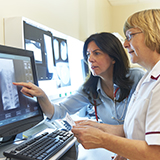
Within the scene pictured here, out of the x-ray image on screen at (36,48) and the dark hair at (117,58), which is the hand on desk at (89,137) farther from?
the x-ray image on screen at (36,48)

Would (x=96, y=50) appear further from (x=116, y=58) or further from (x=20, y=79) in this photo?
(x=20, y=79)

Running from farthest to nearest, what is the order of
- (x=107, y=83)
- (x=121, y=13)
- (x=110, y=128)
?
(x=121, y=13) < (x=107, y=83) < (x=110, y=128)

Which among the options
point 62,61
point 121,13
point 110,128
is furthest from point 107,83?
point 121,13

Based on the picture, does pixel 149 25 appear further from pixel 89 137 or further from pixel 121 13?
pixel 121 13

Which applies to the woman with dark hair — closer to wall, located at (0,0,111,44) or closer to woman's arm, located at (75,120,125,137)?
woman's arm, located at (75,120,125,137)

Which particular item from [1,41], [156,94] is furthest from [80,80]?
[156,94]

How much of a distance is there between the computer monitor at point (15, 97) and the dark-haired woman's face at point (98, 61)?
21.8 inches

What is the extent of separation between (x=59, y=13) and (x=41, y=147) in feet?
5.12

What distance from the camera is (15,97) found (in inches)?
37.8

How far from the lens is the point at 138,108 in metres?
0.97

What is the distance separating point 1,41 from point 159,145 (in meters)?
1.11

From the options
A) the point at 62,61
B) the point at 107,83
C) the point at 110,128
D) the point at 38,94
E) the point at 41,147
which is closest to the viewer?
the point at 41,147

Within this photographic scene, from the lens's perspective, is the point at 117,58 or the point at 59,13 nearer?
the point at 117,58

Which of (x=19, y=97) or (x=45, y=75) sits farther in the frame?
(x=45, y=75)
